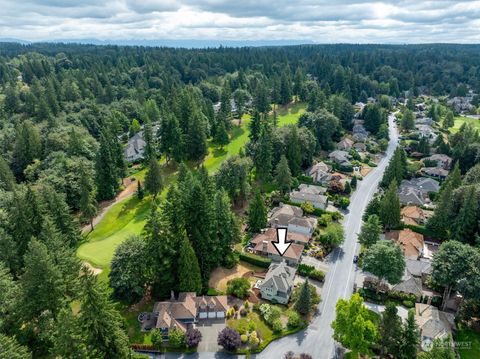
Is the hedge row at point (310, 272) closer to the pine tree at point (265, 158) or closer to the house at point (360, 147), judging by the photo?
the pine tree at point (265, 158)

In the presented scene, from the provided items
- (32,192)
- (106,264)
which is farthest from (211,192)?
(32,192)

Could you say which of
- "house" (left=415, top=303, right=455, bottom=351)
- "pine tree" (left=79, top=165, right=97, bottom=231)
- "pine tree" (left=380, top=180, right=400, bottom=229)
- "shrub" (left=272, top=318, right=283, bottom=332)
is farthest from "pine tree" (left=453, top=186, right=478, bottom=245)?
"pine tree" (left=79, top=165, right=97, bottom=231)

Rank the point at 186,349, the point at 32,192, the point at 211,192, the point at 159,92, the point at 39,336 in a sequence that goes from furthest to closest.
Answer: the point at 159,92 → the point at 211,192 → the point at 32,192 → the point at 186,349 → the point at 39,336

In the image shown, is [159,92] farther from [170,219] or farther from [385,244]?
[385,244]

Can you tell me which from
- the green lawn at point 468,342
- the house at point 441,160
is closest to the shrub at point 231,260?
the green lawn at point 468,342

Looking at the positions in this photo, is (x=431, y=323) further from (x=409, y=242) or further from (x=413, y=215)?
(x=413, y=215)

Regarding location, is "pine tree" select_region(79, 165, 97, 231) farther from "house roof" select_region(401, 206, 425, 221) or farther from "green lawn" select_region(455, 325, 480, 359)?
"house roof" select_region(401, 206, 425, 221)
